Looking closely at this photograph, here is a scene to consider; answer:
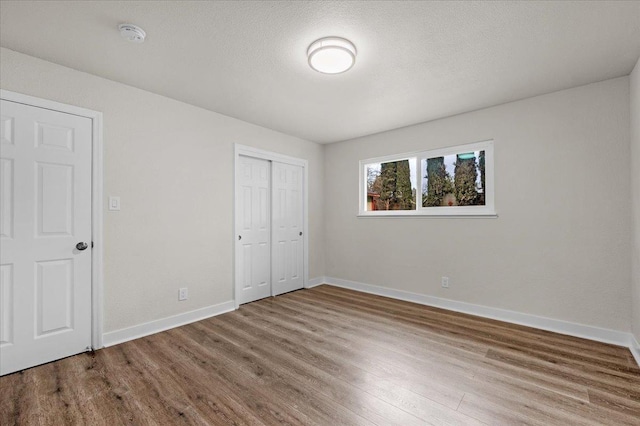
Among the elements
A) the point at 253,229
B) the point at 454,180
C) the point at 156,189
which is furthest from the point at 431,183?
the point at 156,189

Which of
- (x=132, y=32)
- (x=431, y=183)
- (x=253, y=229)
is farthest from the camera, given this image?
(x=253, y=229)

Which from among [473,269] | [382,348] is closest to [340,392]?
[382,348]

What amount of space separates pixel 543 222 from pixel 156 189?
414 cm

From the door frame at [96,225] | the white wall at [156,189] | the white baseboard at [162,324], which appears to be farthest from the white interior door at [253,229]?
the door frame at [96,225]

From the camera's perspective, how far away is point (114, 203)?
8.91 ft

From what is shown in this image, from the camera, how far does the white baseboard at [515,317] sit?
267 centimetres

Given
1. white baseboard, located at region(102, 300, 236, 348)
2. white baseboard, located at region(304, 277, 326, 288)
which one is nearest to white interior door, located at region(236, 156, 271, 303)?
white baseboard, located at region(102, 300, 236, 348)

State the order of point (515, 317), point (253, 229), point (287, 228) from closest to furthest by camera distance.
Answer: point (515, 317) < point (253, 229) < point (287, 228)

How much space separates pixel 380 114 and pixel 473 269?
2.25m

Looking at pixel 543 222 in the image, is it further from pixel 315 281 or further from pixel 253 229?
pixel 253 229

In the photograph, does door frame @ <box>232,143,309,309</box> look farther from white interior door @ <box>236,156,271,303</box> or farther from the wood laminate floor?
the wood laminate floor

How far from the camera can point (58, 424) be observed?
1635 millimetres

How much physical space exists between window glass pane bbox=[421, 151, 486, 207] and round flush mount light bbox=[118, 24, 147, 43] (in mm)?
3411

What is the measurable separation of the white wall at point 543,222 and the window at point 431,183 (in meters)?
0.12
